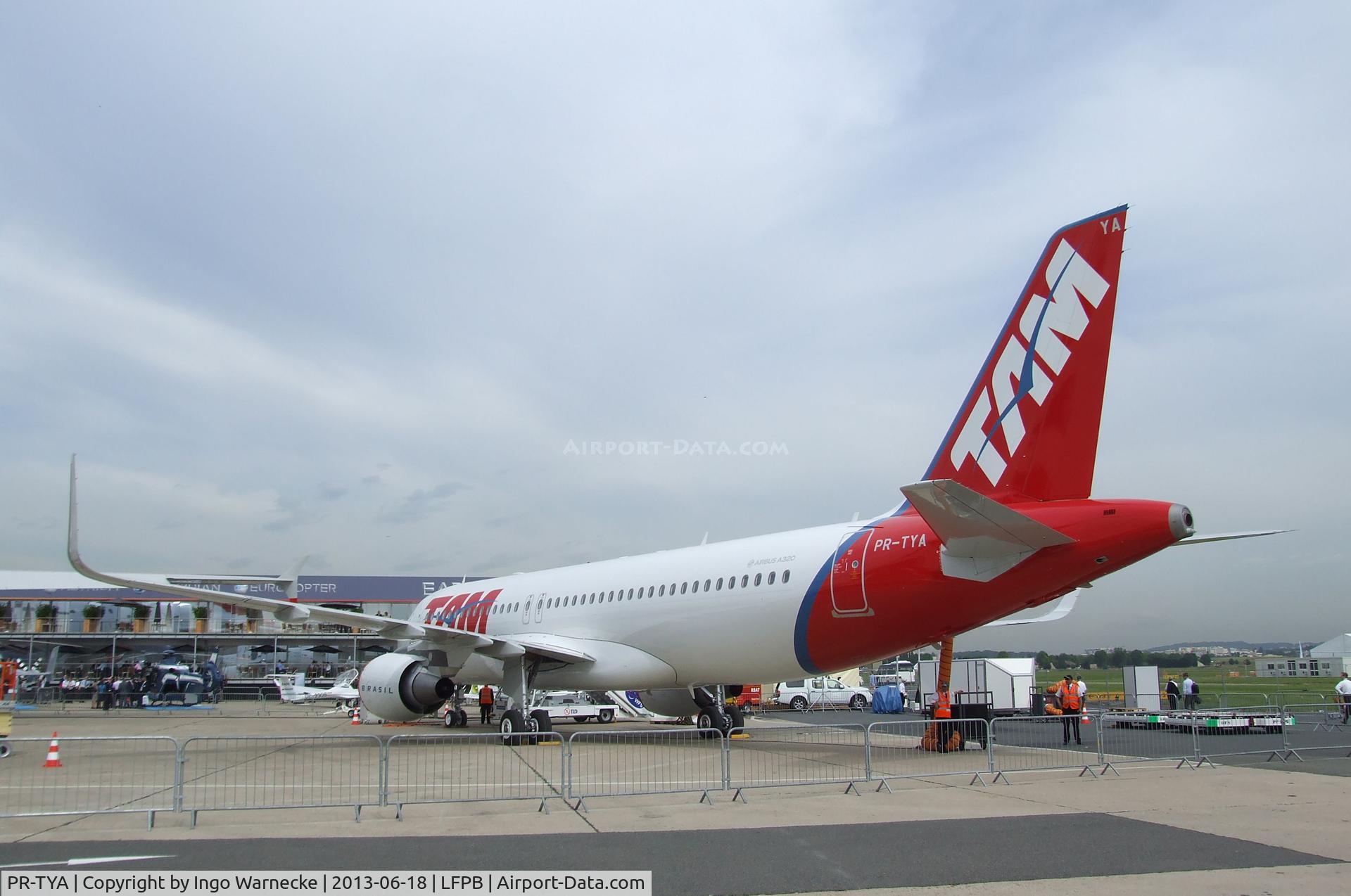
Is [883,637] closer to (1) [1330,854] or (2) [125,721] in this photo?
(1) [1330,854]

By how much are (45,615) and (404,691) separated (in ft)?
146

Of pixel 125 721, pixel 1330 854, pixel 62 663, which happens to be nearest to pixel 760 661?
pixel 1330 854

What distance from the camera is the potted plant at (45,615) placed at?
5150cm

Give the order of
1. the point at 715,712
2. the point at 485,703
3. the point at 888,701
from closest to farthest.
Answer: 1. the point at 715,712
2. the point at 485,703
3. the point at 888,701

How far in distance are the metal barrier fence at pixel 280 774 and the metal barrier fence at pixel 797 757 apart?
14.3 feet

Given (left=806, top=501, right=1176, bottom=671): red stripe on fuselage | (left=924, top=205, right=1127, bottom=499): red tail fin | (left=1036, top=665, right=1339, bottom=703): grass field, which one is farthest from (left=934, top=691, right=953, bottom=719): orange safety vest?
(left=1036, top=665, right=1339, bottom=703): grass field

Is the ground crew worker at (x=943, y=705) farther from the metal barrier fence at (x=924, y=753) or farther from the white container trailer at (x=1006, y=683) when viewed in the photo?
the white container trailer at (x=1006, y=683)

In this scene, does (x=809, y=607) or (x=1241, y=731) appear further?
(x=1241, y=731)

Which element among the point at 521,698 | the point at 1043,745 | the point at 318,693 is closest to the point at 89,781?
the point at 521,698

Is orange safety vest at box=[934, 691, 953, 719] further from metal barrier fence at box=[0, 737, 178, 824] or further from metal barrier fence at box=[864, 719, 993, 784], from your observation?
metal barrier fence at box=[0, 737, 178, 824]

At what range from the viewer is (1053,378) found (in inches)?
464

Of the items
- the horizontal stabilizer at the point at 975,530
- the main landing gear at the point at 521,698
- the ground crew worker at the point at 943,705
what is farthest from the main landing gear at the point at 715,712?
the horizontal stabilizer at the point at 975,530

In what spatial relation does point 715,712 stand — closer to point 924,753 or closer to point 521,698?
point 521,698

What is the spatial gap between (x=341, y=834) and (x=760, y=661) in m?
8.24
